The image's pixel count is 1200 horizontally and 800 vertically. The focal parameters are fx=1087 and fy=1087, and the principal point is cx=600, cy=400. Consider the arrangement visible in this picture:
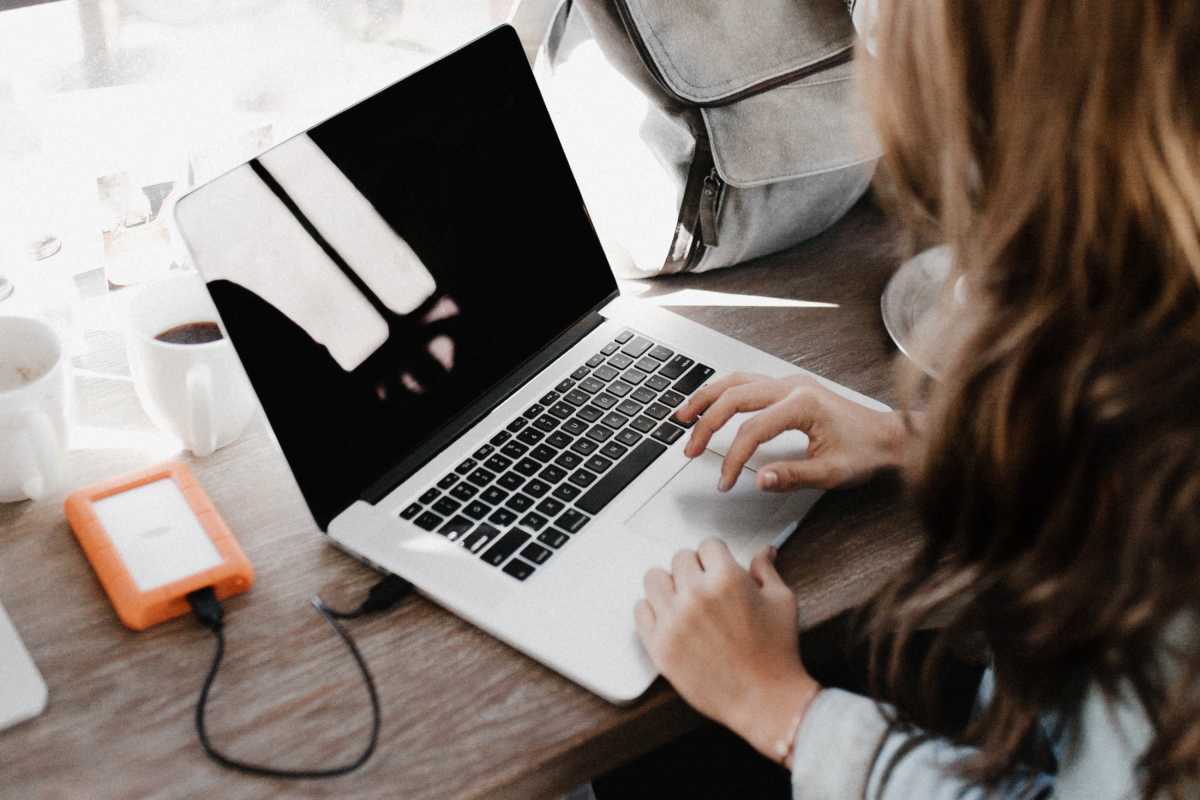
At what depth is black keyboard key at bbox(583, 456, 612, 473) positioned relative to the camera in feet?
2.63

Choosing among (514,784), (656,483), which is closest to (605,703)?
(514,784)

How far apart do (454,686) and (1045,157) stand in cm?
45

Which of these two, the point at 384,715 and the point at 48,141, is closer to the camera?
the point at 384,715

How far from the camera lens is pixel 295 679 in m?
0.67

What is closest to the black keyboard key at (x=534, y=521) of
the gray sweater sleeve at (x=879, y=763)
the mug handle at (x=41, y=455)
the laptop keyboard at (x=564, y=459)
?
the laptop keyboard at (x=564, y=459)

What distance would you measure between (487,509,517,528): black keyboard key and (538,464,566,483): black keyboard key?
43 millimetres

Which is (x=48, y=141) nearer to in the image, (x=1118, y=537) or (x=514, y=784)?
(x=514, y=784)

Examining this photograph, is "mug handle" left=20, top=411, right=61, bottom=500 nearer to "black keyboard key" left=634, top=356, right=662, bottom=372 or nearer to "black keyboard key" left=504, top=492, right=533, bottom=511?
"black keyboard key" left=504, top=492, right=533, bottom=511

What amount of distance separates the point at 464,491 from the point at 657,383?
0.20 m

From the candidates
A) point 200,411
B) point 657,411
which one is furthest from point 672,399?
point 200,411

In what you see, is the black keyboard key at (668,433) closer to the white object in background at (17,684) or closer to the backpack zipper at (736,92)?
the backpack zipper at (736,92)

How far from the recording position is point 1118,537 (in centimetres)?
53

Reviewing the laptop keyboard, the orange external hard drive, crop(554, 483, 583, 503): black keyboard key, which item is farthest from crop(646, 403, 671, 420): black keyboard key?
the orange external hard drive

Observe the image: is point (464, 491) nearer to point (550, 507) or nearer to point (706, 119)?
point (550, 507)
